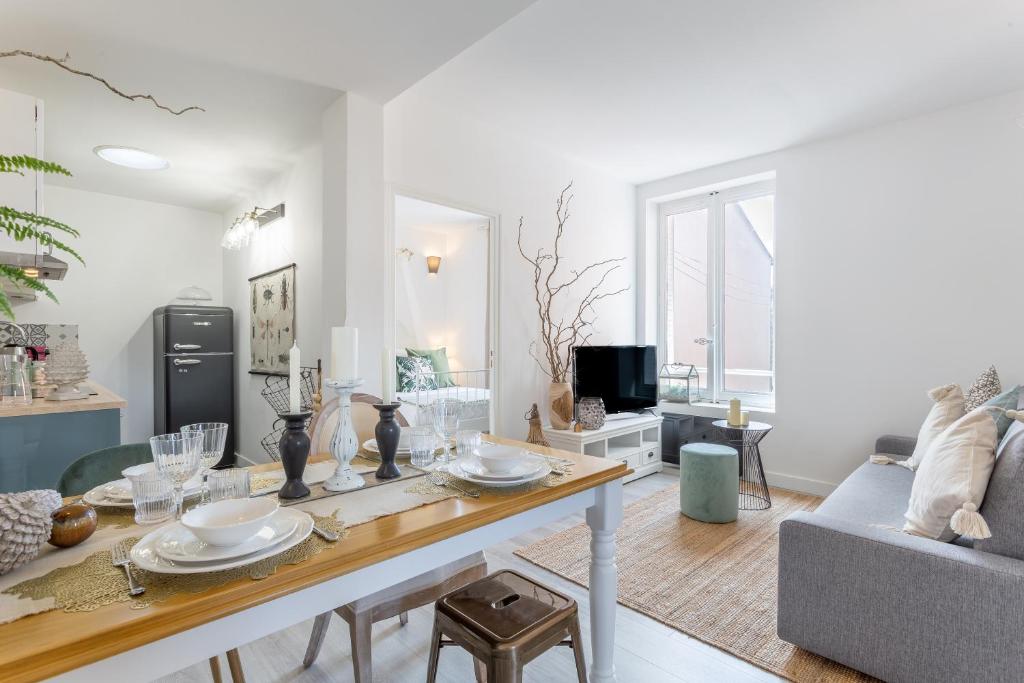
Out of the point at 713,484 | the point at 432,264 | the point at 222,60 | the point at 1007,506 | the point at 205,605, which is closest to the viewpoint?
the point at 205,605

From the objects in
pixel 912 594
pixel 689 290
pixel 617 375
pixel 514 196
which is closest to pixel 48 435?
pixel 514 196

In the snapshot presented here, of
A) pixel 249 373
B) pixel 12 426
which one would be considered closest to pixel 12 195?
pixel 12 426

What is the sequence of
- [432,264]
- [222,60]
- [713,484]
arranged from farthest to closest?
[432,264], [713,484], [222,60]

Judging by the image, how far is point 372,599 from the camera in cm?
139

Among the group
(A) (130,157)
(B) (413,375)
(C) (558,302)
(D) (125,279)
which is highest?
(A) (130,157)

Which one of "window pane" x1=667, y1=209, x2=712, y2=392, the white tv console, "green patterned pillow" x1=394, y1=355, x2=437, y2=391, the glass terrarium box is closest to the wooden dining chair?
the white tv console

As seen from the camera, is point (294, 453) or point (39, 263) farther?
point (39, 263)

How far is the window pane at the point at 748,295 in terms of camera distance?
163 inches

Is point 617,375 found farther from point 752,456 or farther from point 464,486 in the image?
point 464,486

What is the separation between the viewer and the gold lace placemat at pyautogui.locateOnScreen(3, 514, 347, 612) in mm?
767

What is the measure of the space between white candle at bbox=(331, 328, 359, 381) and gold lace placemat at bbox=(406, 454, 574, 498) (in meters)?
0.34

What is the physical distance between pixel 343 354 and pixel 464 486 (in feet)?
1.50

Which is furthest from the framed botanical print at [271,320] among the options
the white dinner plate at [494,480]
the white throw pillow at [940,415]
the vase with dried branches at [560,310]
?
the white throw pillow at [940,415]

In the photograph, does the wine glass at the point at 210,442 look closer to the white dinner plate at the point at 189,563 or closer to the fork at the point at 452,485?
the white dinner plate at the point at 189,563
